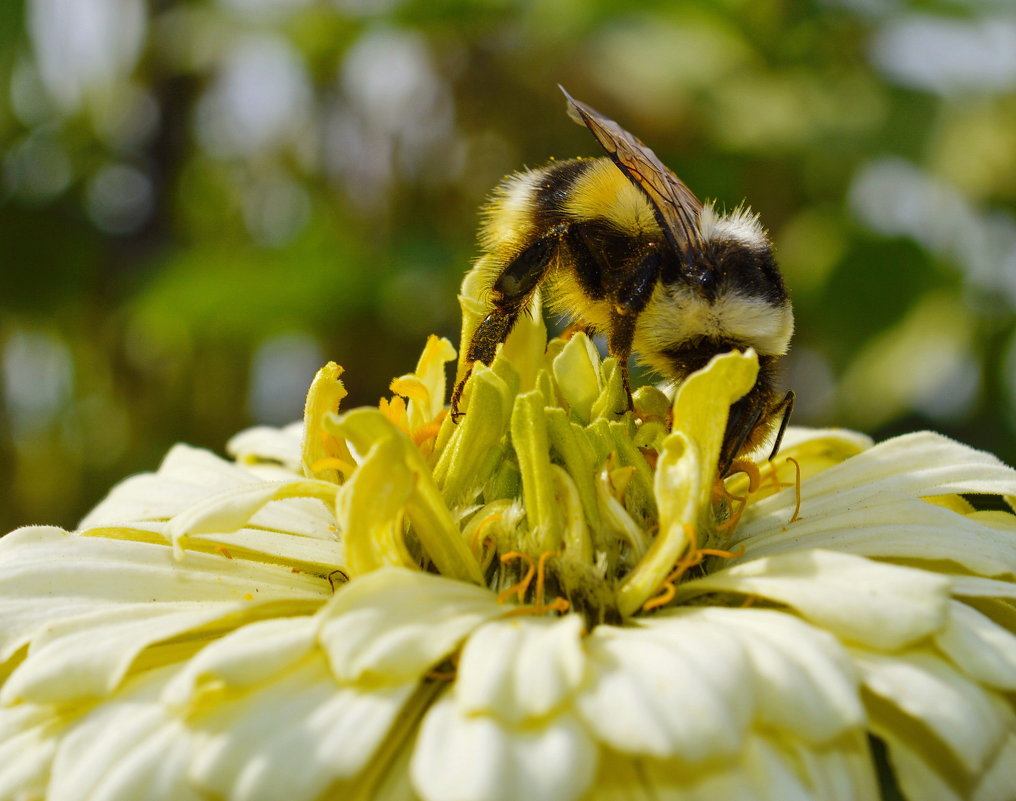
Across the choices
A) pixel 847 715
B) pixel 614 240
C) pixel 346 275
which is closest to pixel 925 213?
pixel 346 275

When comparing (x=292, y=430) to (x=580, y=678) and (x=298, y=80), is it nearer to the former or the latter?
(x=580, y=678)

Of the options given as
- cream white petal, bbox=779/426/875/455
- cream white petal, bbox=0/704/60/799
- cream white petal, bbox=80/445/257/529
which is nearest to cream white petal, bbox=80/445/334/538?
cream white petal, bbox=80/445/257/529

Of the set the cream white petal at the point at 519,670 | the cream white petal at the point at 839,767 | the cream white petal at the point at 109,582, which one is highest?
the cream white petal at the point at 519,670

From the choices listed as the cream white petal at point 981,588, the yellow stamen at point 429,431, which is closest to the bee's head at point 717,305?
the yellow stamen at point 429,431

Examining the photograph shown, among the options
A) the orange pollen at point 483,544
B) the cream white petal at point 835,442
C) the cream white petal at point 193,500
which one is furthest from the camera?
the cream white petal at point 835,442

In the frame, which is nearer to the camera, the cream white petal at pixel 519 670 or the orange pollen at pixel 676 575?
the cream white petal at pixel 519 670

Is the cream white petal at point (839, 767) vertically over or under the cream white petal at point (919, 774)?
over

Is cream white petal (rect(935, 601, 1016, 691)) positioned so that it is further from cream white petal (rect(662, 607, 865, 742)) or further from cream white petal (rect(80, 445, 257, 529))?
cream white petal (rect(80, 445, 257, 529))

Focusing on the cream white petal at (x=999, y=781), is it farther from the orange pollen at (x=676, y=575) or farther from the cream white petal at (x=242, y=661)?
the cream white petal at (x=242, y=661)

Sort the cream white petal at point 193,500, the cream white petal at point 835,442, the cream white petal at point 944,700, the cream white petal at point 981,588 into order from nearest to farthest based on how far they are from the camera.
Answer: the cream white petal at point 944,700, the cream white petal at point 981,588, the cream white petal at point 193,500, the cream white petal at point 835,442
